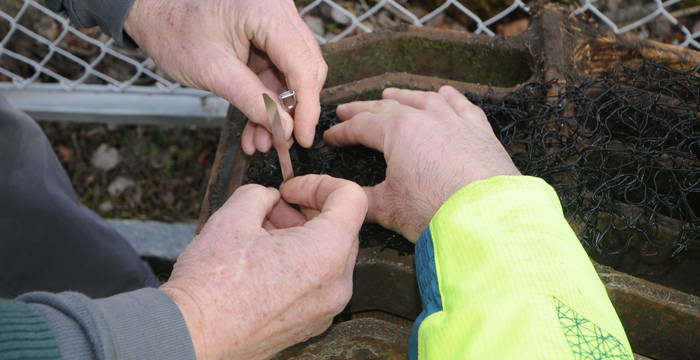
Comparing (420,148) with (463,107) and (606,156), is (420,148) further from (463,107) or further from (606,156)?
(606,156)

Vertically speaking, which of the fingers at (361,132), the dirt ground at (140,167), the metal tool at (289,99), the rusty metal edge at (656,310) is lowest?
the dirt ground at (140,167)

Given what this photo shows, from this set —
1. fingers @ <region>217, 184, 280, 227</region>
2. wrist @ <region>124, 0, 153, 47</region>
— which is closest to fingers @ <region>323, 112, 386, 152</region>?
fingers @ <region>217, 184, 280, 227</region>

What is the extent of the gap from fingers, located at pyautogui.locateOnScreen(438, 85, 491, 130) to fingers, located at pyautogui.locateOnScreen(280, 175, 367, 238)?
1.22 feet

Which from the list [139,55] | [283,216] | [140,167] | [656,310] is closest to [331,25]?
[139,55]

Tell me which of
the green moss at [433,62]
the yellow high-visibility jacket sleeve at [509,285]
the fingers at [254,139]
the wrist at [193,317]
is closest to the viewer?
the yellow high-visibility jacket sleeve at [509,285]

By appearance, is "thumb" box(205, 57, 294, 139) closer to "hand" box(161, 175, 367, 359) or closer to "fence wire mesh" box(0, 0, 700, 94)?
"hand" box(161, 175, 367, 359)

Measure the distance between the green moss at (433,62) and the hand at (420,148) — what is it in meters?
0.31

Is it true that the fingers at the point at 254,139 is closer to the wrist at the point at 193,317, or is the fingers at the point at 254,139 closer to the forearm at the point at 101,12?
the forearm at the point at 101,12

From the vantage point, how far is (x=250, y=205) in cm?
125

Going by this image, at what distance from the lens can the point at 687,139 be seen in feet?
4.90

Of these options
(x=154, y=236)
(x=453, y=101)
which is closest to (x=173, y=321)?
(x=453, y=101)

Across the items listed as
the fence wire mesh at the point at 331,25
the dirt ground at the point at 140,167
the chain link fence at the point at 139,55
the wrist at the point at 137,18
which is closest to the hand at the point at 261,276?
the wrist at the point at 137,18

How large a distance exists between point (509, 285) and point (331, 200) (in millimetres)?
412

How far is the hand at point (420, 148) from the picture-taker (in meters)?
1.30
